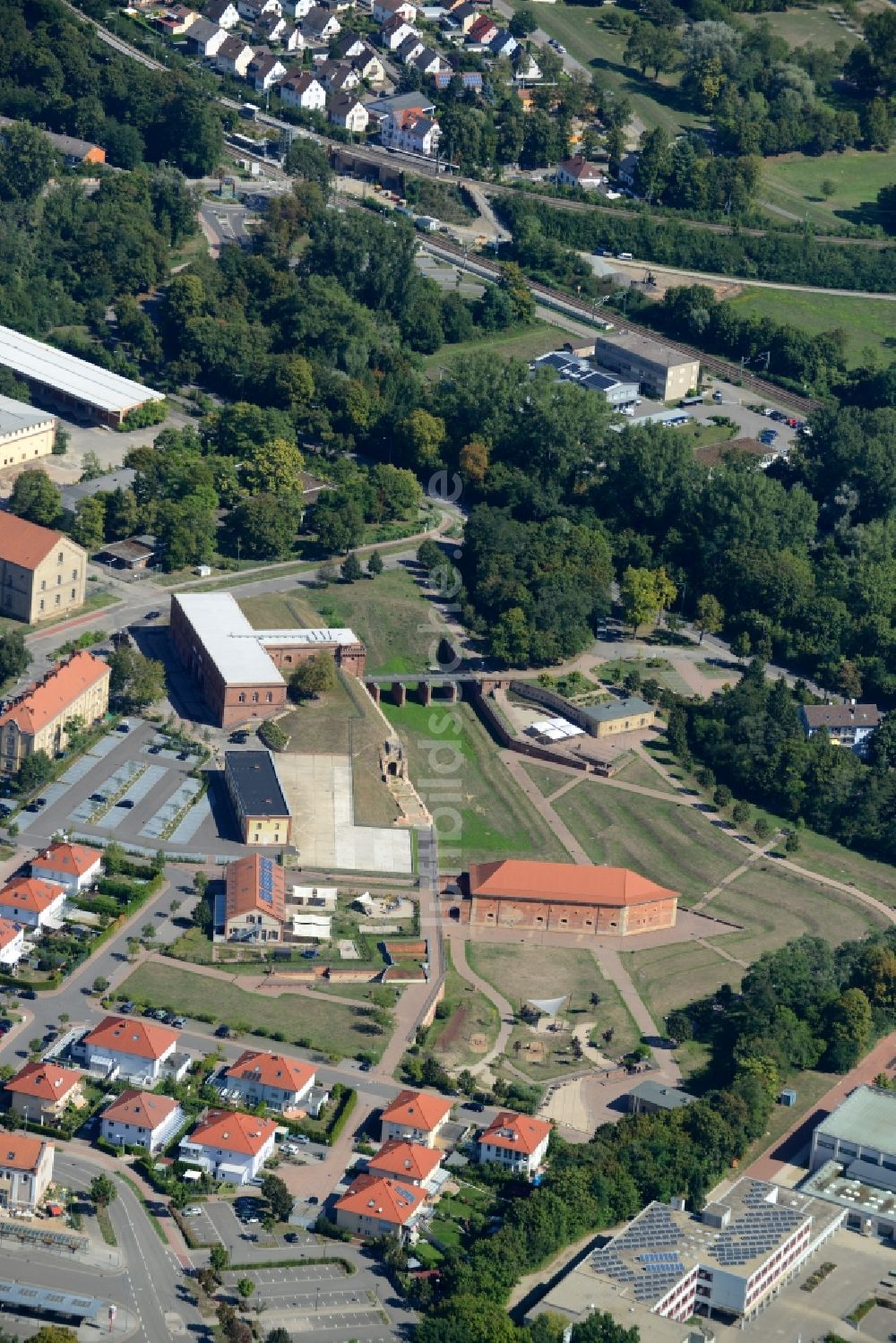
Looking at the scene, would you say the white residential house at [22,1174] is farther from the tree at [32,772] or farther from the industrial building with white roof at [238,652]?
the industrial building with white roof at [238,652]

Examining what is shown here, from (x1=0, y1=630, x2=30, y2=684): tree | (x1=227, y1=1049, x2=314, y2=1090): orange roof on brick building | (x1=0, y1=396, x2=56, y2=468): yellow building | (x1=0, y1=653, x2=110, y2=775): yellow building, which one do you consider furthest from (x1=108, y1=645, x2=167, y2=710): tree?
(x1=227, y1=1049, x2=314, y2=1090): orange roof on brick building

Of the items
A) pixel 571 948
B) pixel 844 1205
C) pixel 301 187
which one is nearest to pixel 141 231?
pixel 301 187

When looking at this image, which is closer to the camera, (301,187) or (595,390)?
(595,390)

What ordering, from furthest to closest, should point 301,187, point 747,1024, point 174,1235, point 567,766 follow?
point 301,187, point 567,766, point 747,1024, point 174,1235

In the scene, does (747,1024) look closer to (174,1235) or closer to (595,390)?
(174,1235)

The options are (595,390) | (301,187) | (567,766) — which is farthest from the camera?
(301,187)

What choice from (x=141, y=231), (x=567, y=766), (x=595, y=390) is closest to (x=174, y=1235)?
(x=567, y=766)

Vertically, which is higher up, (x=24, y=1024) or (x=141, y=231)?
Result: (x=141, y=231)
